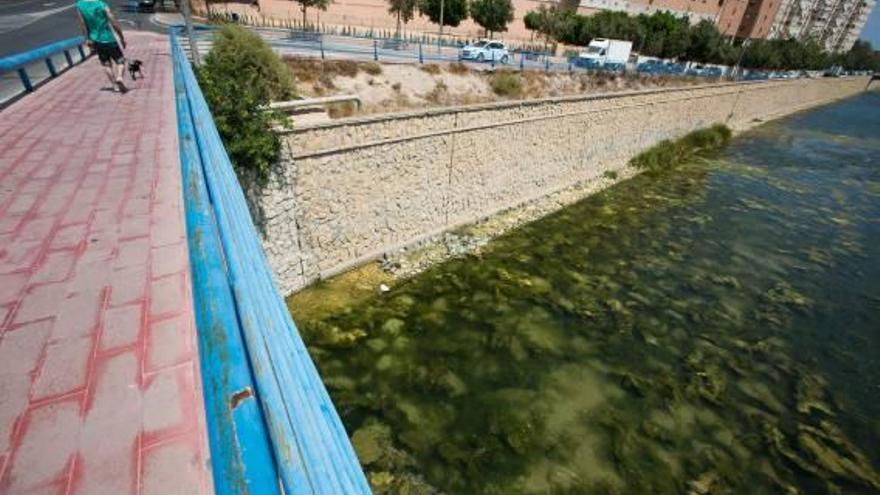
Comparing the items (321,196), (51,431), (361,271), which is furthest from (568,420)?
(51,431)

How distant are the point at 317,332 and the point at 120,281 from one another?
722cm

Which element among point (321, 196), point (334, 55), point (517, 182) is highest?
point (334, 55)

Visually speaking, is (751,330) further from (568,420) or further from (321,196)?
(321,196)

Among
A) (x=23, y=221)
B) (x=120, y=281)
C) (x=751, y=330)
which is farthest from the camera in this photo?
(x=751, y=330)

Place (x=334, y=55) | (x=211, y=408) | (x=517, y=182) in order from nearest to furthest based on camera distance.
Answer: (x=211, y=408) → (x=517, y=182) → (x=334, y=55)

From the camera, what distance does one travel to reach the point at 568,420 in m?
8.68

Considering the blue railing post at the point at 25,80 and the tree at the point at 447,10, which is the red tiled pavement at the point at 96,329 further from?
the tree at the point at 447,10

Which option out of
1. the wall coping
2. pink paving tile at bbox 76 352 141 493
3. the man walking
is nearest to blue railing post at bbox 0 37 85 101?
the man walking

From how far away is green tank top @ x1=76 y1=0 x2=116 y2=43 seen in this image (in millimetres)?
7633

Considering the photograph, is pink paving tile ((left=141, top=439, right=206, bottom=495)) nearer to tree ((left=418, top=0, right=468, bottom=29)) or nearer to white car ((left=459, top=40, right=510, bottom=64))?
white car ((left=459, top=40, right=510, bottom=64))

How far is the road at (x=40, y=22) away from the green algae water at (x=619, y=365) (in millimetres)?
17610

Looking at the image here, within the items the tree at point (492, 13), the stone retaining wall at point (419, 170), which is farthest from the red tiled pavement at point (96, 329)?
the tree at point (492, 13)

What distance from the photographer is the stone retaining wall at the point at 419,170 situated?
10.4 m

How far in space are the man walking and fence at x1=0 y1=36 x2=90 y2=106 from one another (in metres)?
1.20
